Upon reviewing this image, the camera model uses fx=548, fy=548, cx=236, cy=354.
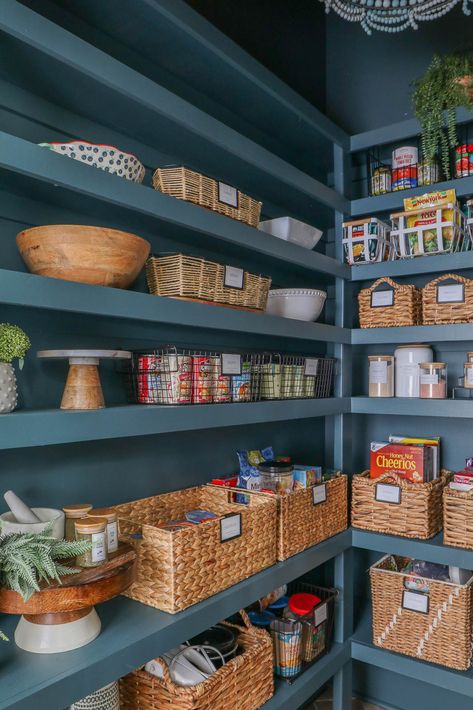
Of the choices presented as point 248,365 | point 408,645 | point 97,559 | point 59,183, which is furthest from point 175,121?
point 408,645

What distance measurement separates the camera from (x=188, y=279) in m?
1.63

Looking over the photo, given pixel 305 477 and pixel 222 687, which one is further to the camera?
pixel 305 477

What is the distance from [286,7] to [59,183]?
1.96m

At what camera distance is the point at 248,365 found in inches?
73.6

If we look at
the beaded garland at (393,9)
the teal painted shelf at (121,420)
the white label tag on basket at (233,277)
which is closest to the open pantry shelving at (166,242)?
the teal painted shelf at (121,420)

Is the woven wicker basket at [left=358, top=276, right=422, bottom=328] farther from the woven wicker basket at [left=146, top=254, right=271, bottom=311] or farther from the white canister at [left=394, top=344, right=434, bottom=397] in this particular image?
the woven wicker basket at [left=146, top=254, right=271, bottom=311]

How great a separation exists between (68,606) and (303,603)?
4.06ft

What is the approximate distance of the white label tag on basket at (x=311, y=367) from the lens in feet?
7.12

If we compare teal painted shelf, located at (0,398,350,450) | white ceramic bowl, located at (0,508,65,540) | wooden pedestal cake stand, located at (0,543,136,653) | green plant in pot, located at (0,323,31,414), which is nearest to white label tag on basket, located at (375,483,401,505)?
teal painted shelf, located at (0,398,350,450)

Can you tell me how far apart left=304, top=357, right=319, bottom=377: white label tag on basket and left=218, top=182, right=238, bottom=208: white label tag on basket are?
71cm

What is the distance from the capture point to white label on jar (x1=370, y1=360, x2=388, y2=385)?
7.60 ft

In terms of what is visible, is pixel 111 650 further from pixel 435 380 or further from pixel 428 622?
pixel 435 380

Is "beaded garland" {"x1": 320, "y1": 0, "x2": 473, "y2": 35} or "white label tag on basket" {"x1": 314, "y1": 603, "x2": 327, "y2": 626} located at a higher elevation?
"beaded garland" {"x1": 320, "y1": 0, "x2": 473, "y2": 35}

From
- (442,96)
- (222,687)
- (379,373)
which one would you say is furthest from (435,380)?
(222,687)
